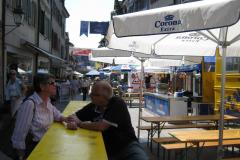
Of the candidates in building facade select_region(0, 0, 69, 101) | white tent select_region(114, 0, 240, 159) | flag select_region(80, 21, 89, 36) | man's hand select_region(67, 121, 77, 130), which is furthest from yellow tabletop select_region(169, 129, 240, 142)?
flag select_region(80, 21, 89, 36)

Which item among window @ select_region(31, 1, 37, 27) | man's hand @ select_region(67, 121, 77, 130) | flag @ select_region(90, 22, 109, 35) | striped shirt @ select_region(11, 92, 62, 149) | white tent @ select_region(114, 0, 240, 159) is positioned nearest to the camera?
striped shirt @ select_region(11, 92, 62, 149)

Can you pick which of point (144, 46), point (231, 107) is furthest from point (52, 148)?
point (231, 107)

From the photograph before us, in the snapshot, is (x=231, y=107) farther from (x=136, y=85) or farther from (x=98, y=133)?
(x=136, y=85)

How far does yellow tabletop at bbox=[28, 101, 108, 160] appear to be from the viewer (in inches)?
124

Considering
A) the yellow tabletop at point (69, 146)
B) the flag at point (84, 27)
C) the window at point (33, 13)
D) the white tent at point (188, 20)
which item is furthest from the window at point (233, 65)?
the flag at point (84, 27)

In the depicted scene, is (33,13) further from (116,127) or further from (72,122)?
(116,127)

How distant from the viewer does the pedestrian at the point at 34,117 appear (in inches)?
172

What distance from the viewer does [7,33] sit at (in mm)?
18594

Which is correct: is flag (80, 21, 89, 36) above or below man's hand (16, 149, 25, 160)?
above

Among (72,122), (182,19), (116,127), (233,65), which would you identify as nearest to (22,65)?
(233,65)

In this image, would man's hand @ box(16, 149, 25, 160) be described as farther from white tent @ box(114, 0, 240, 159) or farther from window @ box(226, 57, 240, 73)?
window @ box(226, 57, 240, 73)

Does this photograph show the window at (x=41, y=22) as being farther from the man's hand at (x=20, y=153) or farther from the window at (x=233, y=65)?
the man's hand at (x=20, y=153)

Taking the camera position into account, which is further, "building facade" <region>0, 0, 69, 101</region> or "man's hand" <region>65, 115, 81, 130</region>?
"building facade" <region>0, 0, 69, 101</region>

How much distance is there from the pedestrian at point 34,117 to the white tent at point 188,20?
64.7 inches
